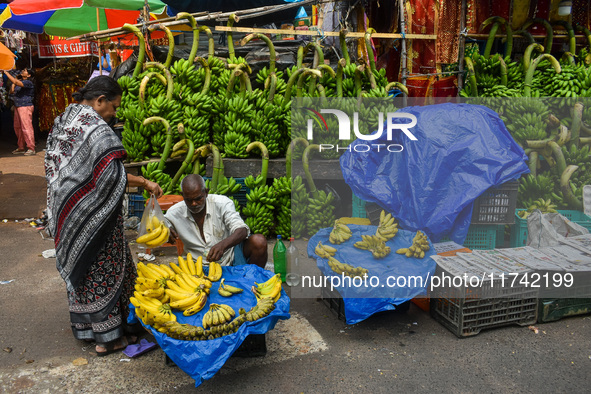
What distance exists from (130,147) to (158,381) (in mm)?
3630

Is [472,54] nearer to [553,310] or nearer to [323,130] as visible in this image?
[323,130]

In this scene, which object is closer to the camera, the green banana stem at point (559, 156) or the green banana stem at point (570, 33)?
the green banana stem at point (559, 156)

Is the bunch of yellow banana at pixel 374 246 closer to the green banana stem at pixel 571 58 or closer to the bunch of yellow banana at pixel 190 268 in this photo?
the bunch of yellow banana at pixel 190 268

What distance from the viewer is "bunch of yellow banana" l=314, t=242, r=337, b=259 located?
3.81 m

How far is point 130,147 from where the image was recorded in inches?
232

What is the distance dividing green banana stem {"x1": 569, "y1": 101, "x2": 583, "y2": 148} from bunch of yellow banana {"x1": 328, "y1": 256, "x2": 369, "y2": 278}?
3.33 m

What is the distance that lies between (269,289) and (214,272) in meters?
0.47

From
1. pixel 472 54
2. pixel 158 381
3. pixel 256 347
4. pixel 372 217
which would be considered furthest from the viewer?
pixel 472 54

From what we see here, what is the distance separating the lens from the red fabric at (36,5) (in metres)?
8.38

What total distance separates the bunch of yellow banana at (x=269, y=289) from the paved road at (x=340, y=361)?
0.47 metres

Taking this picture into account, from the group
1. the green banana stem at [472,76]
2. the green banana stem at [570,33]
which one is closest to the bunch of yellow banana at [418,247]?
the green banana stem at [472,76]

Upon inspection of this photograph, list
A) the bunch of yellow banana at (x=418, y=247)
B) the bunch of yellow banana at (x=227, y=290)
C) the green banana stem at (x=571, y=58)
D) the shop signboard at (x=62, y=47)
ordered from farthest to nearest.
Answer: the shop signboard at (x=62, y=47)
the green banana stem at (x=571, y=58)
the bunch of yellow banana at (x=418, y=247)
the bunch of yellow banana at (x=227, y=290)

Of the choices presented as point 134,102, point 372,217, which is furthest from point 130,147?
point 372,217

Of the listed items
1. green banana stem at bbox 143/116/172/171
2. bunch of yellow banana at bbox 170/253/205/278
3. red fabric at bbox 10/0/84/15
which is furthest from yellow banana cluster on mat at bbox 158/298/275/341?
red fabric at bbox 10/0/84/15
